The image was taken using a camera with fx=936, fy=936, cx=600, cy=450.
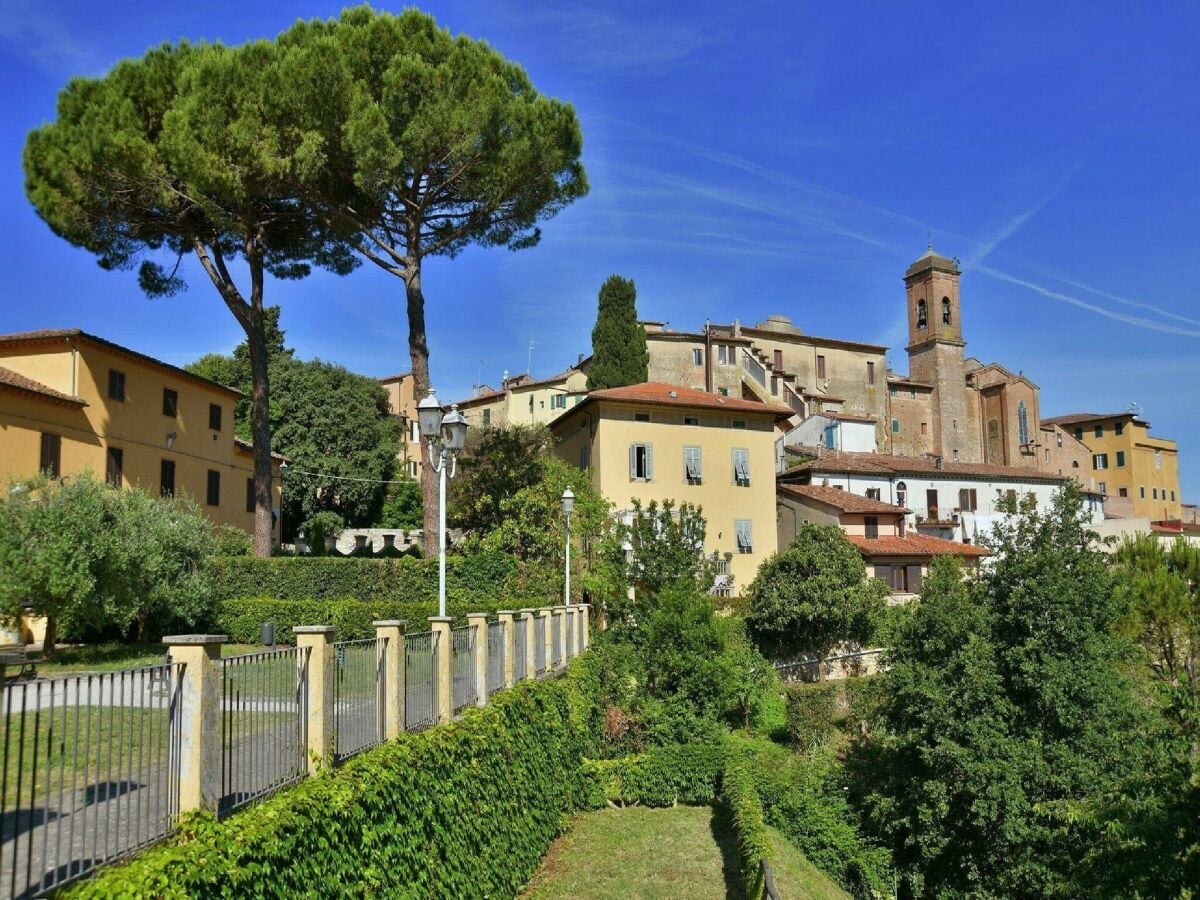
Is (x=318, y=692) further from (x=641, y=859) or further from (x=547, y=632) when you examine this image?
(x=547, y=632)

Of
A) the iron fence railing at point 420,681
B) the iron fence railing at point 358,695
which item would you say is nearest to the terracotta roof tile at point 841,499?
the iron fence railing at point 420,681

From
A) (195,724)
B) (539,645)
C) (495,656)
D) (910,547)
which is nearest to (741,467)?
(910,547)

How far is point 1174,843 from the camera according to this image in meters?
12.5

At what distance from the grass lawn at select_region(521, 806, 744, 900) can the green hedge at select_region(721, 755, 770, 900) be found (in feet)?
1.61

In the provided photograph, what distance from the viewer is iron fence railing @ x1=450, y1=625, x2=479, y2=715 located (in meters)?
11.4

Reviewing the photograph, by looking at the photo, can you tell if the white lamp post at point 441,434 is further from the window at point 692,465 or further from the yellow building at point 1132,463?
the yellow building at point 1132,463

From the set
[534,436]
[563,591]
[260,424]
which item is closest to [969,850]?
[563,591]

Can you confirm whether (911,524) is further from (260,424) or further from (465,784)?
(465,784)

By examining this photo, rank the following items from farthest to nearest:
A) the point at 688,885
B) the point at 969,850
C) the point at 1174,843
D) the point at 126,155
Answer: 1. the point at 126,155
2. the point at 969,850
3. the point at 688,885
4. the point at 1174,843

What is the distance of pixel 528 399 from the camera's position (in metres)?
65.9

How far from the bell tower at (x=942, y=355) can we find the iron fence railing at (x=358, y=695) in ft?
230

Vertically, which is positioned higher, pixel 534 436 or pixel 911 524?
pixel 534 436

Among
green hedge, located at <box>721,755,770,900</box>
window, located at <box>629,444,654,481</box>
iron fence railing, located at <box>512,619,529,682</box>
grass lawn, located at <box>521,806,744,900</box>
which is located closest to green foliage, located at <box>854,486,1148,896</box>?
green hedge, located at <box>721,755,770,900</box>

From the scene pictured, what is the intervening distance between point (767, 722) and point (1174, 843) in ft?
52.5
